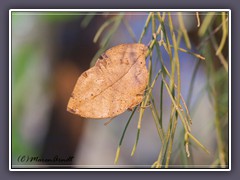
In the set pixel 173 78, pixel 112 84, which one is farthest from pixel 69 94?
pixel 173 78

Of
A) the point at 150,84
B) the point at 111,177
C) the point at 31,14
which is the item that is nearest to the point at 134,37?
the point at 150,84

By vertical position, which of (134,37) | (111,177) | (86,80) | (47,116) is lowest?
(111,177)
